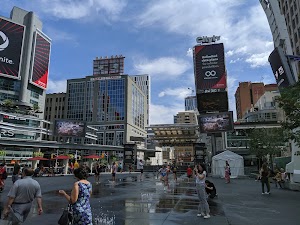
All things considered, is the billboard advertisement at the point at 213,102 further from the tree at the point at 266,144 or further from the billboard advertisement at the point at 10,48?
the billboard advertisement at the point at 10,48

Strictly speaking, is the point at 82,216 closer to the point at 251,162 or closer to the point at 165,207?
the point at 165,207

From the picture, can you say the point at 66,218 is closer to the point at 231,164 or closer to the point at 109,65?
the point at 231,164

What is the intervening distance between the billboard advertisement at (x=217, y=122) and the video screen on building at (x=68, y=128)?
22707mm

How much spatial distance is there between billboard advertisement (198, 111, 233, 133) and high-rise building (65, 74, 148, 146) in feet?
192

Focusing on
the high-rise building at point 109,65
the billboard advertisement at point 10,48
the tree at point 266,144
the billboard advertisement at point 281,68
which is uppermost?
the high-rise building at point 109,65

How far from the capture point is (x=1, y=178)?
14.1 meters

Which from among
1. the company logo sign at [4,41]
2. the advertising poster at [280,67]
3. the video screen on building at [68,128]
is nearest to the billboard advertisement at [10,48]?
the company logo sign at [4,41]

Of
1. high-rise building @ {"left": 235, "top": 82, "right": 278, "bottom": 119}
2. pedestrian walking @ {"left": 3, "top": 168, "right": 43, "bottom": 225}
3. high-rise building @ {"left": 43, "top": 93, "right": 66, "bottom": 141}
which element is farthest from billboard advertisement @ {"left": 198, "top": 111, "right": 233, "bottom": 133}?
high-rise building @ {"left": 43, "top": 93, "right": 66, "bottom": 141}

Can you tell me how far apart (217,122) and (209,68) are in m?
12.5

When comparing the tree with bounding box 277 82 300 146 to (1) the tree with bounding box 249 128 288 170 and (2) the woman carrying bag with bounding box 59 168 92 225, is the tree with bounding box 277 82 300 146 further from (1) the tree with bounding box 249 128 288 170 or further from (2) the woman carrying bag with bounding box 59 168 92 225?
(1) the tree with bounding box 249 128 288 170

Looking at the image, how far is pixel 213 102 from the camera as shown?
4950 cm

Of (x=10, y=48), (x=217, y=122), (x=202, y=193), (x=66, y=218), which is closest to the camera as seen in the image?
(x=66, y=218)

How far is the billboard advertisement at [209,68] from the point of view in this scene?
50.4 m

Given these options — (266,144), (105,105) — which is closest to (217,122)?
(266,144)
